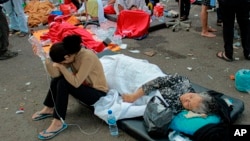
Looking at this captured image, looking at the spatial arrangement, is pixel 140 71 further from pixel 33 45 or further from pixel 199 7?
pixel 199 7

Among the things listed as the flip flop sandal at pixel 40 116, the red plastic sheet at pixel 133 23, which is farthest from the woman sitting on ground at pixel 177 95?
the red plastic sheet at pixel 133 23

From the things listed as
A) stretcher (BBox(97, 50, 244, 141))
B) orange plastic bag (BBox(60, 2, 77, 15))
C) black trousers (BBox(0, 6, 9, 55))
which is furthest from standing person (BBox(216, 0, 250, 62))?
orange plastic bag (BBox(60, 2, 77, 15))

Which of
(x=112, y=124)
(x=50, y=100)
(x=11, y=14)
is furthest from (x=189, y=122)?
(x=11, y=14)

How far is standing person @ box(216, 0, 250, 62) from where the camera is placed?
4426 millimetres

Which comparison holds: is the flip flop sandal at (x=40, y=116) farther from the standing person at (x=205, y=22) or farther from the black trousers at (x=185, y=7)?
the black trousers at (x=185, y=7)

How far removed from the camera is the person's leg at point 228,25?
4493 mm

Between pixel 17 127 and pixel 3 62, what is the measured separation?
2154 millimetres

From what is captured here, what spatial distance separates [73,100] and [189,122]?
65.4 inches

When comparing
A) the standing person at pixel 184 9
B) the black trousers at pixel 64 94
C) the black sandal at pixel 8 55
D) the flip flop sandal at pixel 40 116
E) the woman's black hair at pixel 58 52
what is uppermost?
the woman's black hair at pixel 58 52

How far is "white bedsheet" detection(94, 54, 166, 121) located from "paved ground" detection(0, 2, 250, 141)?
23 centimetres

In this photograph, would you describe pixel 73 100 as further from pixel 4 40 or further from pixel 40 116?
pixel 4 40

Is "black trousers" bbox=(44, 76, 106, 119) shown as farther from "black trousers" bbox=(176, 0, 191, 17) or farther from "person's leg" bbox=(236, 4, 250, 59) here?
"black trousers" bbox=(176, 0, 191, 17)

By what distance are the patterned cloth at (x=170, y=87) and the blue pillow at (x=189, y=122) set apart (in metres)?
0.21

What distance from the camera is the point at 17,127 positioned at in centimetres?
353
